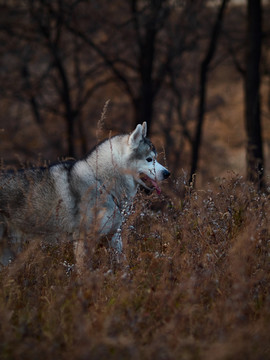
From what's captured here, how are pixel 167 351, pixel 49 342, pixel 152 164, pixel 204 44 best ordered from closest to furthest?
pixel 167 351 < pixel 49 342 < pixel 152 164 < pixel 204 44

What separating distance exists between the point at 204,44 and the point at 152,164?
14.9 meters

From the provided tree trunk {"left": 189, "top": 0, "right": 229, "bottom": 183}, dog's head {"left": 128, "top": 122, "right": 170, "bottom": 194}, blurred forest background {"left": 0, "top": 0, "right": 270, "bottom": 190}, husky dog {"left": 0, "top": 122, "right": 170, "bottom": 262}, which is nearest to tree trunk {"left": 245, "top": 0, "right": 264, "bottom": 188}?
blurred forest background {"left": 0, "top": 0, "right": 270, "bottom": 190}

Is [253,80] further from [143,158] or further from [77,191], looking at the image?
[77,191]

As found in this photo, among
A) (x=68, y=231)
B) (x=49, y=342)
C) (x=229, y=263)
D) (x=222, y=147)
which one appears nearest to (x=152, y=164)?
(x=68, y=231)

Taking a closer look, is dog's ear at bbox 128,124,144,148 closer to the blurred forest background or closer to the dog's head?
the dog's head

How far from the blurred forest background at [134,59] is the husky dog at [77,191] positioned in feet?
17.6

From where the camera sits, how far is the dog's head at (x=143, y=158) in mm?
5402

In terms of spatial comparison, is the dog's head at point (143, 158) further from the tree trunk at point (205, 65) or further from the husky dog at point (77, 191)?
the tree trunk at point (205, 65)

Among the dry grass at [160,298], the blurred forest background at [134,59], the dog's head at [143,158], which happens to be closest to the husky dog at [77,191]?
the dog's head at [143,158]

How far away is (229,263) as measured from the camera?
4.36 meters

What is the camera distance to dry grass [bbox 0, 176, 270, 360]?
321 cm

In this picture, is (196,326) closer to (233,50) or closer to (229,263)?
(229,263)

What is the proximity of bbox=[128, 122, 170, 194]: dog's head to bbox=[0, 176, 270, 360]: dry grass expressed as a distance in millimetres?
406

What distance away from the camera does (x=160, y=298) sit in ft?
12.6
